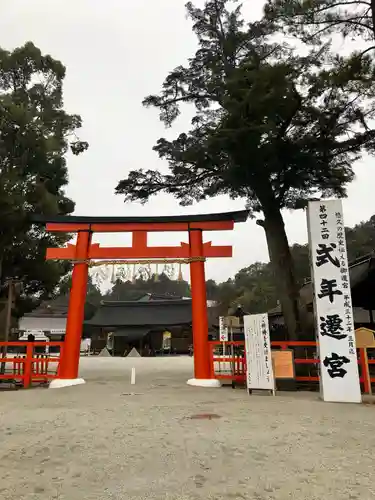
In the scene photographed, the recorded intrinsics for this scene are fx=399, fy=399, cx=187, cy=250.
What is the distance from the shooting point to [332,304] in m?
7.73

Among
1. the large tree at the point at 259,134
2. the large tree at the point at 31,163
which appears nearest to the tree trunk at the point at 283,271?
the large tree at the point at 259,134

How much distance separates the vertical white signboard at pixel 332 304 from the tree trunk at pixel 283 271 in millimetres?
2850

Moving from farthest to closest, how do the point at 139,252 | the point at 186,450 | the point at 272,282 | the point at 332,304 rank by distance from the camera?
the point at 272,282, the point at 139,252, the point at 332,304, the point at 186,450

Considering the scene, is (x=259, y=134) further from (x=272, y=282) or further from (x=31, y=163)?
(x=272, y=282)

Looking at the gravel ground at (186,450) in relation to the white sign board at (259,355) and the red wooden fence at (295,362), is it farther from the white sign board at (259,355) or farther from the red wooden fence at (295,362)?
the red wooden fence at (295,362)

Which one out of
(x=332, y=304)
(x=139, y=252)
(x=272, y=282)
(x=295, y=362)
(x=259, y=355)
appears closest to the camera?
(x=332, y=304)

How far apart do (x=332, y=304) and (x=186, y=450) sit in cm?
480

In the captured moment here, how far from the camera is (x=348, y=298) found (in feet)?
25.2

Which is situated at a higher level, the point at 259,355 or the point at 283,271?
the point at 283,271

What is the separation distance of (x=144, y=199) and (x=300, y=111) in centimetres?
548

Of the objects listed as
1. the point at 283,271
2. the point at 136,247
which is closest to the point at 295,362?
the point at 283,271

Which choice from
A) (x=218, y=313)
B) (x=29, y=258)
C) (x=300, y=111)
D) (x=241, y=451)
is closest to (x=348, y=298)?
(x=241, y=451)

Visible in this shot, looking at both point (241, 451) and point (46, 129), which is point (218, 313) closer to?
point (46, 129)

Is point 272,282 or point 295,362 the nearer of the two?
point 295,362
